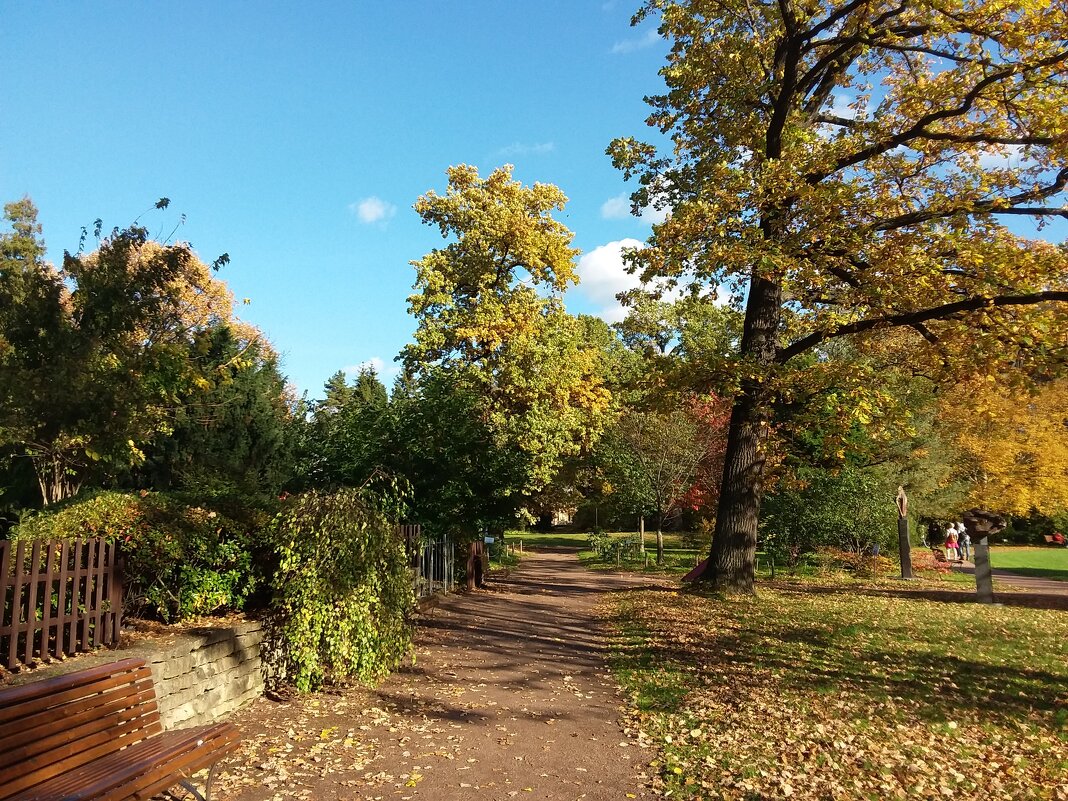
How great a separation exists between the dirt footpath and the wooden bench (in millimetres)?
701

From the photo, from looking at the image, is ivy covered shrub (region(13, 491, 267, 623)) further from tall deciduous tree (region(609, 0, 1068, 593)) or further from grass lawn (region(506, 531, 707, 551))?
grass lawn (region(506, 531, 707, 551))

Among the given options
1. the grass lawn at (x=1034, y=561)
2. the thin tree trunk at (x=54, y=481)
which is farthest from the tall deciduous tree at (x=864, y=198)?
the grass lawn at (x=1034, y=561)

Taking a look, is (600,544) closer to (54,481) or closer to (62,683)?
(54,481)

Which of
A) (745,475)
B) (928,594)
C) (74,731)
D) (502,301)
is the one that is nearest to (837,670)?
(745,475)

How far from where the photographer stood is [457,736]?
581 centimetres

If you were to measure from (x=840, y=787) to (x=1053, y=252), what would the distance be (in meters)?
10.5

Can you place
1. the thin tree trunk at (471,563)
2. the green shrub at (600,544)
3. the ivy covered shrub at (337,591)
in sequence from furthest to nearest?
the green shrub at (600,544)
the thin tree trunk at (471,563)
the ivy covered shrub at (337,591)

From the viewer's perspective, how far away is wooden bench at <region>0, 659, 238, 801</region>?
3.32 meters

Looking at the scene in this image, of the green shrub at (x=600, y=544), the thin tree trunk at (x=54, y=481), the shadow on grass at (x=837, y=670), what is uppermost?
the thin tree trunk at (x=54, y=481)

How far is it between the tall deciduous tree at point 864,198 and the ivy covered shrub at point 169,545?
8760mm

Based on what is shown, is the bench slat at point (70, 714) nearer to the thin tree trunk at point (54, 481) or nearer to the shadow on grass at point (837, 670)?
the shadow on grass at point (837, 670)

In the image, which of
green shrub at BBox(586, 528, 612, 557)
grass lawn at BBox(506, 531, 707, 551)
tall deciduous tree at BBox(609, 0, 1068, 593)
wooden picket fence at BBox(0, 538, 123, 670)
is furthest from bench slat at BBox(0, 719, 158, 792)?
grass lawn at BBox(506, 531, 707, 551)

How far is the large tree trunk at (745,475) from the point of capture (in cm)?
1434

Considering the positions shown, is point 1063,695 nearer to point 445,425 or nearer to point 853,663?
point 853,663
